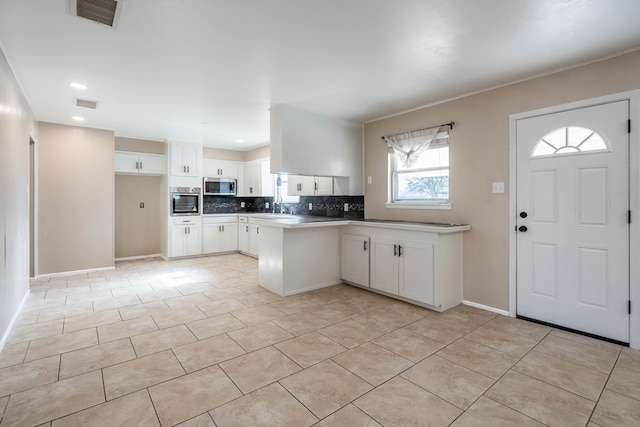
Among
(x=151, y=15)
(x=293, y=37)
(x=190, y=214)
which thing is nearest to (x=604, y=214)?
(x=293, y=37)

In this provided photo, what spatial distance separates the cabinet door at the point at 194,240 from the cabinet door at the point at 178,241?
0.26ft

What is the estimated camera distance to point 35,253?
478 centimetres

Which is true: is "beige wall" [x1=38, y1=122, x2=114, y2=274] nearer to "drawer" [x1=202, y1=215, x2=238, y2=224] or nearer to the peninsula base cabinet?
"drawer" [x1=202, y1=215, x2=238, y2=224]

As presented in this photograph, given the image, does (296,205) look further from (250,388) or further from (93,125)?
(250,388)

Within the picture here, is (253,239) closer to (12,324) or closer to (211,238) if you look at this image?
(211,238)

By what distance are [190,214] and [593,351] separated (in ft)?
21.1

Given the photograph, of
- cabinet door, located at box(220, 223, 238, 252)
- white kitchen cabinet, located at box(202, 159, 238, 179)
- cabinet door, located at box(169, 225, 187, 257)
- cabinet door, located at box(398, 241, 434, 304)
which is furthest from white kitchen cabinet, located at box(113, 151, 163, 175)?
cabinet door, located at box(398, 241, 434, 304)

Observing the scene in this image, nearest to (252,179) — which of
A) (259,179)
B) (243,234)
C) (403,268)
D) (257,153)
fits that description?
(259,179)

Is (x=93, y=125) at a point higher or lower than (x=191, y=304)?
higher

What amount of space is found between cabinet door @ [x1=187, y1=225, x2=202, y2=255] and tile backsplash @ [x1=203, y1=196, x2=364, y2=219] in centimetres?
64

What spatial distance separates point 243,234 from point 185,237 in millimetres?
1195

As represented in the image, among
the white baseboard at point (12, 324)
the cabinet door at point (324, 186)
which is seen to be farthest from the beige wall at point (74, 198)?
the cabinet door at point (324, 186)

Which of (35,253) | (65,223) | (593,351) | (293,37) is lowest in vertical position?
(593,351)

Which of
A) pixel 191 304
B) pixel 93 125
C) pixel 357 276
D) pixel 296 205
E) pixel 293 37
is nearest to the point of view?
pixel 293 37
